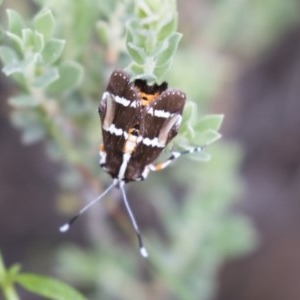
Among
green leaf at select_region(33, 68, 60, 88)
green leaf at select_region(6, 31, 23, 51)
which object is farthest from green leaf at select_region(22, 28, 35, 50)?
green leaf at select_region(33, 68, 60, 88)

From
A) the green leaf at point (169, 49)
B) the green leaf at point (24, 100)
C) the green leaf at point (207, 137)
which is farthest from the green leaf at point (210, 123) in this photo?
the green leaf at point (24, 100)

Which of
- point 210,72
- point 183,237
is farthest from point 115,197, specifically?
point 210,72

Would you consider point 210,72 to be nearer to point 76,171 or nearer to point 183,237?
point 183,237

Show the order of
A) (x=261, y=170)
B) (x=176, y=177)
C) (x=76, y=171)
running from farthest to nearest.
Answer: (x=261, y=170) < (x=176, y=177) < (x=76, y=171)

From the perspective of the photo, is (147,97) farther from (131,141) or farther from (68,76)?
(68,76)

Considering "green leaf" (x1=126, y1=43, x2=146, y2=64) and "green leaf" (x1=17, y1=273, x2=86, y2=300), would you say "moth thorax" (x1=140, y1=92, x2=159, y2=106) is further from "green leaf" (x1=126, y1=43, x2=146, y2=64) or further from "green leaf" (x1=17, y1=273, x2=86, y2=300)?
"green leaf" (x1=17, y1=273, x2=86, y2=300)

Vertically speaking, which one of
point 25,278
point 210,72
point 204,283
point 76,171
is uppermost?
point 210,72

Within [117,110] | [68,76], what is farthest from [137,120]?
[68,76]
